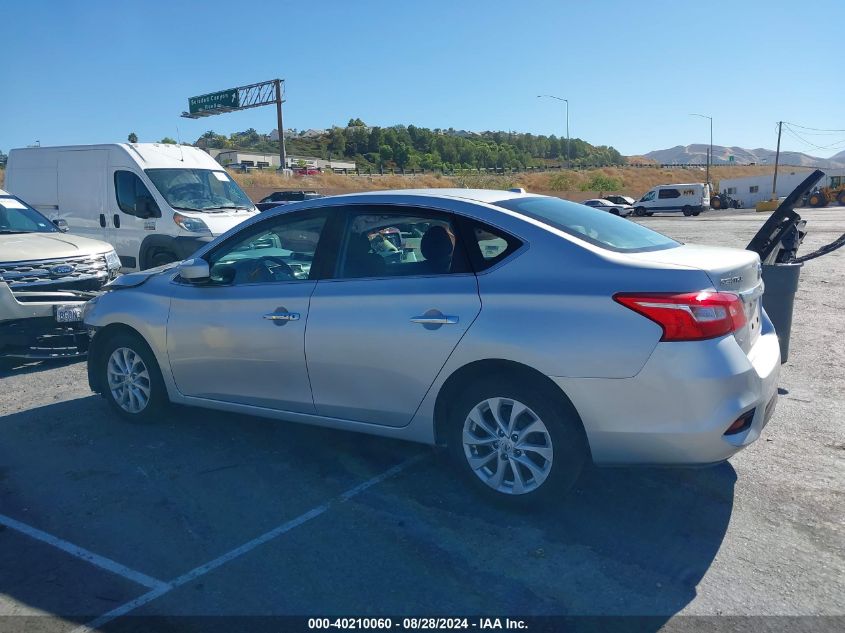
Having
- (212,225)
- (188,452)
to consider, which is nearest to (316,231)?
(188,452)

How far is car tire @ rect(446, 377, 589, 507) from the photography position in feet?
12.7

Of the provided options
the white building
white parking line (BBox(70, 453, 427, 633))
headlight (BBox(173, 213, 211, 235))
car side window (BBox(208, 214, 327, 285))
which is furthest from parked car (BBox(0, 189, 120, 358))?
the white building

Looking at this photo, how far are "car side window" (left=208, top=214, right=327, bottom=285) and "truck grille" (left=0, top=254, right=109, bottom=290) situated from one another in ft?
10.4

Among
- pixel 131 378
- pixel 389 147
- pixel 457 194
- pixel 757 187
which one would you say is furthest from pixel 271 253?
pixel 389 147

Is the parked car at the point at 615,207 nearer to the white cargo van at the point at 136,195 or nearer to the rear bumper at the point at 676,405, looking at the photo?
the white cargo van at the point at 136,195

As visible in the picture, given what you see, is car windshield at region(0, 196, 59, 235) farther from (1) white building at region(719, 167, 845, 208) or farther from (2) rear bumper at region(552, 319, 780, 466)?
(1) white building at region(719, 167, 845, 208)

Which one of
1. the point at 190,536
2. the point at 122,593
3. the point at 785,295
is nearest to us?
the point at 122,593

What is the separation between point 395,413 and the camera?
14.5 feet

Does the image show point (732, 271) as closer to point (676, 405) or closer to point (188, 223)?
point (676, 405)

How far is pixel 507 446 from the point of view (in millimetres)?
4043

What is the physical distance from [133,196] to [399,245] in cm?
814

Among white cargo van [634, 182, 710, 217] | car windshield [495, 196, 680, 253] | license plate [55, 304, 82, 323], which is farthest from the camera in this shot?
white cargo van [634, 182, 710, 217]

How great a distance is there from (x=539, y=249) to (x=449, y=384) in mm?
895

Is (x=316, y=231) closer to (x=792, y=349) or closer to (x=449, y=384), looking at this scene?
(x=449, y=384)
